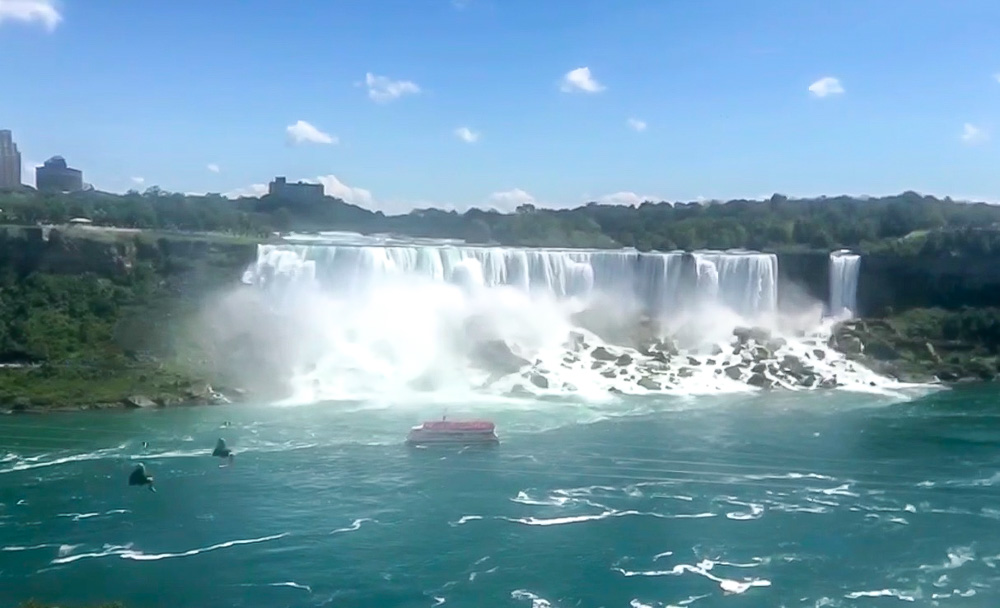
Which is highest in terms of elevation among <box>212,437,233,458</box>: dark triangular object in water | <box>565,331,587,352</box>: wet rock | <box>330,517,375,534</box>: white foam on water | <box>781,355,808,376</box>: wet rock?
<box>565,331,587,352</box>: wet rock

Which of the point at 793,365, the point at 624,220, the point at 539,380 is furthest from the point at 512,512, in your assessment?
the point at 624,220

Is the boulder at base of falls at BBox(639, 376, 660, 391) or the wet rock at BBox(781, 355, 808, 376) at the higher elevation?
the wet rock at BBox(781, 355, 808, 376)

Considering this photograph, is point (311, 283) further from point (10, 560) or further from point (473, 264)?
point (10, 560)

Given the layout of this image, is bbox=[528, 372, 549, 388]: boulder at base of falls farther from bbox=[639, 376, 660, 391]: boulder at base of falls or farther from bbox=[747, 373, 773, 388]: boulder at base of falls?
bbox=[747, 373, 773, 388]: boulder at base of falls

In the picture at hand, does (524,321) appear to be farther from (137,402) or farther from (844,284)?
(137,402)

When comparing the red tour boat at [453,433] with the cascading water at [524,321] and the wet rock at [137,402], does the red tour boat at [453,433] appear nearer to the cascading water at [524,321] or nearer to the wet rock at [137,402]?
the cascading water at [524,321]

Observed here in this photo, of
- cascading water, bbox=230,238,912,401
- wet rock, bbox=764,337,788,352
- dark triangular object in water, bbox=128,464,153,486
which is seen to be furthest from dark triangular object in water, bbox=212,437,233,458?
wet rock, bbox=764,337,788,352

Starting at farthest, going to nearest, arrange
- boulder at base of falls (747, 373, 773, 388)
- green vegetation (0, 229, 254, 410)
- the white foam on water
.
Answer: boulder at base of falls (747, 373, 773, 388), green vegetation (0, 229, 254, 410), the white foam on water
